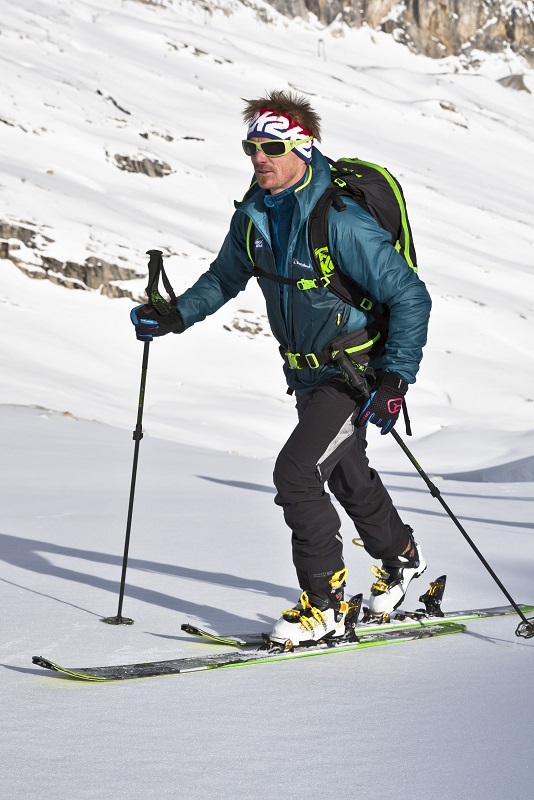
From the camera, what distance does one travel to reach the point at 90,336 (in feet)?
76.9

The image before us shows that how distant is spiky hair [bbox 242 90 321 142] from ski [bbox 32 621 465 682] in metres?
2.04

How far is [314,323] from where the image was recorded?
4.13 m

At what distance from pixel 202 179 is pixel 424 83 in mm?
52275

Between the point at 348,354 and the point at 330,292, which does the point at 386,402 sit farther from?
the point at 330,292

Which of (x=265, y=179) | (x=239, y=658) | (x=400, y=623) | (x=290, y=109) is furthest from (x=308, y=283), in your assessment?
(x=400, y=623)

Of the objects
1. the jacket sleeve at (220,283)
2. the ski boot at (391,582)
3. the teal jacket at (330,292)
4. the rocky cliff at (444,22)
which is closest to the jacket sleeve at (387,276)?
the teal jacket at (330,292)

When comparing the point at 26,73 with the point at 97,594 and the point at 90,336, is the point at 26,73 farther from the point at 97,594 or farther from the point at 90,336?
the point at 97,594

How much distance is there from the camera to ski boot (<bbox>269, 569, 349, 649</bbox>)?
4059 millimetres

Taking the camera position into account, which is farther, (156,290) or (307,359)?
(156,290)

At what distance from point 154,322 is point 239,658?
155 centimetres

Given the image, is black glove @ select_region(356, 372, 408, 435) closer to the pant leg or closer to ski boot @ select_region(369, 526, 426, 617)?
the pant leg

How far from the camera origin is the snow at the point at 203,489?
8.87 feet

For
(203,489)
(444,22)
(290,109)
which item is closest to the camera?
(290,109)

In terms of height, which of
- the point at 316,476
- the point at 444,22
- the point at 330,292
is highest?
the point at 444,22
